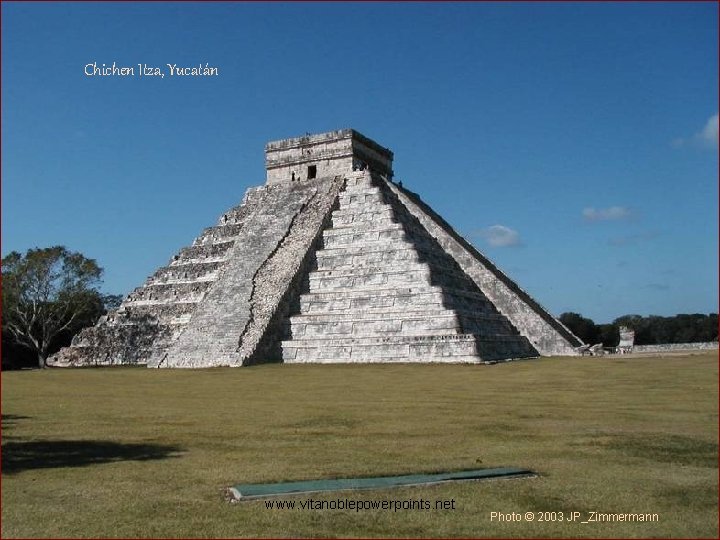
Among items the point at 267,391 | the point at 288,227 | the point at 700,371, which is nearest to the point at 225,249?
the point at 288,227

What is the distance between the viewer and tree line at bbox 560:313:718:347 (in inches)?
2184

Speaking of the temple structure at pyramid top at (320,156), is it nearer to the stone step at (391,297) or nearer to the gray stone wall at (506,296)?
the gray stone wall at (506,296)

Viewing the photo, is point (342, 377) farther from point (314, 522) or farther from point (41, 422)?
point (314, 522)

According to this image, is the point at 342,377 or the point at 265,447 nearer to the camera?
the point at 265,447

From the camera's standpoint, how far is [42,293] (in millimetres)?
36844

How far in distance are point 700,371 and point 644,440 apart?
335 inches

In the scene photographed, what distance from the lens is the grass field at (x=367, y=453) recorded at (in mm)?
6301

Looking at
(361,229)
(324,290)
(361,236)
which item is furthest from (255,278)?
(361,229)

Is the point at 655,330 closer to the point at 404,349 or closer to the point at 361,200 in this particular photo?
the point at 361,200

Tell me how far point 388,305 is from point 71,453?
18521 mm

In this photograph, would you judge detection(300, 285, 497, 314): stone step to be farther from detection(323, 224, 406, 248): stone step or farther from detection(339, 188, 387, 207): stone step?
detection(339, 188, 387, 207): stone step

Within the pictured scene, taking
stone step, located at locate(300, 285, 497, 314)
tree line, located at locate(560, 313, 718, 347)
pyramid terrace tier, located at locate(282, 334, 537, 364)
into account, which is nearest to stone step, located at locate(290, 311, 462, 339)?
pyramid terrace tier, located at locate(282, 334, 537, 364)

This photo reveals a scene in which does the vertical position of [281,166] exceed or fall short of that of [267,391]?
it exceeds it

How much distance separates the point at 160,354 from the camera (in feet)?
94.4
